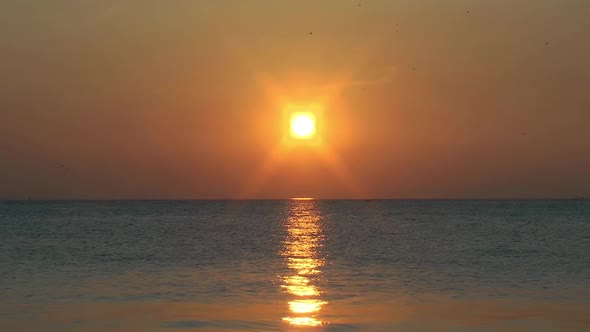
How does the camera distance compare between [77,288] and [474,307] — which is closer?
[474,307]

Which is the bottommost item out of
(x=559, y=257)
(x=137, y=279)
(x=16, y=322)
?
(x=16, y=322)

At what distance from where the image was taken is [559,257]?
4294 centimetres

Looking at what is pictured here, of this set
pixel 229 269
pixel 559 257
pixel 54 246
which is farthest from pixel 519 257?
pixel 54 246

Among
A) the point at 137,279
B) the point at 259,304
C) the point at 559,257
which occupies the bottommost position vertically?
the point at 259,304

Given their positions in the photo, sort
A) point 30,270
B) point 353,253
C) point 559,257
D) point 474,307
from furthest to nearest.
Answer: point 353,253
point 559,257
point 30,270
point 474,307

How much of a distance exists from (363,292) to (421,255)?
19.1 m

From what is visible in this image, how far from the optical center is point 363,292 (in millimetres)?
26453

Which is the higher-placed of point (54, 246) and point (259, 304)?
point (54, 246)

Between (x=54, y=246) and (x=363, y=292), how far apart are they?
31.6 m

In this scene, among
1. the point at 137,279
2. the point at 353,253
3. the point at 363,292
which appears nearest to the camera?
the point at 363,292

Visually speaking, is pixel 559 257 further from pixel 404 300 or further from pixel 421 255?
pixel 404 300

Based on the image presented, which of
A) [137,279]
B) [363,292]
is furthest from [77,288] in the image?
[363,292]

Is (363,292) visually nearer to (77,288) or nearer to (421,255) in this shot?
(77,288)

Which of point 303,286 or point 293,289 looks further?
point 303,286
